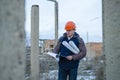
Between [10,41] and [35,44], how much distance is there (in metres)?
9.16

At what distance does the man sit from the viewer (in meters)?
7.50

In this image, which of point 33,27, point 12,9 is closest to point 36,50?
point 33,27

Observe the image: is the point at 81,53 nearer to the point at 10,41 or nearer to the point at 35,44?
the point at 35,44

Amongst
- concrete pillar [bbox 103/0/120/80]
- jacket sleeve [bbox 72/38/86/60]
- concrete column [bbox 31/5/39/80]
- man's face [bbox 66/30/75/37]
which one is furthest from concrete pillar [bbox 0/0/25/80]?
concrete column [bbox 31/5/39/80]

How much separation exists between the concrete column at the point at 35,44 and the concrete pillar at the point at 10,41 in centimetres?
888

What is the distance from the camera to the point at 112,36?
18.3 feet

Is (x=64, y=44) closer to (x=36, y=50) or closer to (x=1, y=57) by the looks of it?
(x=36, y=50)

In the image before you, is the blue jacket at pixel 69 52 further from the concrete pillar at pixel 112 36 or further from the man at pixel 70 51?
the concrete pillar at pixel 112 36

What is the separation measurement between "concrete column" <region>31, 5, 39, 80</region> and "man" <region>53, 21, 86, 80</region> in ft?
10.9

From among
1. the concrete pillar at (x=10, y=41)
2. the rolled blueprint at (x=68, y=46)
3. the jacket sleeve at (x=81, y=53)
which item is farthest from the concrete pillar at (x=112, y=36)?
the concrete pillar at (x=10, y=41)

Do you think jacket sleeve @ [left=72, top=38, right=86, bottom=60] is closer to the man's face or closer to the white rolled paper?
the white rolled paper

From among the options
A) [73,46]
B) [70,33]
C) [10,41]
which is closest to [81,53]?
[73,46]

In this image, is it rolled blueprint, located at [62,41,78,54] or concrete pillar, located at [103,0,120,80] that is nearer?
concrete pillar, located at [103,0,120,80]

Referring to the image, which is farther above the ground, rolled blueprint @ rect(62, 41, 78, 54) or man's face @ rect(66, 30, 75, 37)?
man's face @ rect(66, 30, 75, 37)
